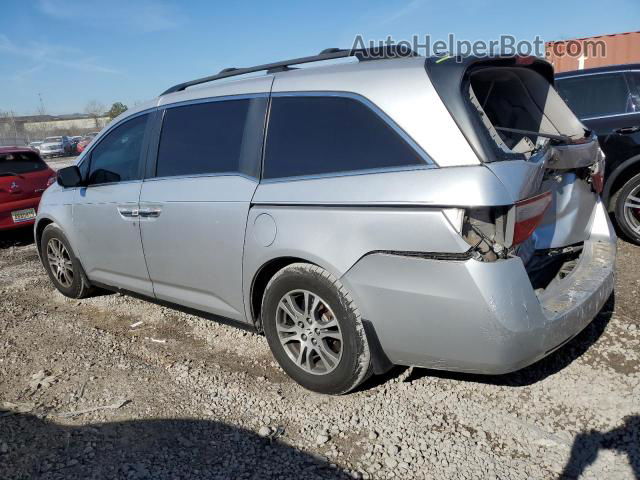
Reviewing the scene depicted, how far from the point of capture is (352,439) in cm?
255

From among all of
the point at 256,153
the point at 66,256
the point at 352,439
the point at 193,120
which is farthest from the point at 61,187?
the point at 352,439

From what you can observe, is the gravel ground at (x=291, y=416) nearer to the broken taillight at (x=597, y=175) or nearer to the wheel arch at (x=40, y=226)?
the broken taillight at (x=597, y=175)

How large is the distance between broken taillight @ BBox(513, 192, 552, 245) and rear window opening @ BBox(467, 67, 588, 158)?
75cm

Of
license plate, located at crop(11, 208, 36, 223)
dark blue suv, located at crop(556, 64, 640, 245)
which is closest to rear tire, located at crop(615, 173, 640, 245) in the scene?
dark blue suv, located at crop(556, 64, 640, 245)

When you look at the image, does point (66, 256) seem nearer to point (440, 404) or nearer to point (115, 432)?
point (115, 432)

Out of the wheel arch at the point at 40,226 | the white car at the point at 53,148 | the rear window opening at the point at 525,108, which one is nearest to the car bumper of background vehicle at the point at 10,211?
the wheel arch at the point at 40,226

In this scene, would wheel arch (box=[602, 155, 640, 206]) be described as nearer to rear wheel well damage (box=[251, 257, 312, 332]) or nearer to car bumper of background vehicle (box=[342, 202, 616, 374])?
Answer: car bumper of background vehicle (box=[342, 202, 616, 374])

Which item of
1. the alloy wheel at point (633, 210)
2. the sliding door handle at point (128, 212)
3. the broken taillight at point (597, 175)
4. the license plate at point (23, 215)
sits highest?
the sliding door handle at point (128, 212)

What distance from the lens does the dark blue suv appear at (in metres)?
5.07

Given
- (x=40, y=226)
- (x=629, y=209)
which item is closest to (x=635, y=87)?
(x=629, y=209)

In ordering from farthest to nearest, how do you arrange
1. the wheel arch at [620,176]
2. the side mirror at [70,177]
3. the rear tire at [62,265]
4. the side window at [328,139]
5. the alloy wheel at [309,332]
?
the wheel arch at [620,176]
the rear tire at [62,265]
the side mirror at [70,177]
the alloy wheel at [309,332]
the side window at [328,139]

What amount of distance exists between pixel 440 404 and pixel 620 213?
11.8 ft

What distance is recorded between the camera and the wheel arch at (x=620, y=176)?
502 cm

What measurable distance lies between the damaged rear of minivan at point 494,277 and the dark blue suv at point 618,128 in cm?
258
